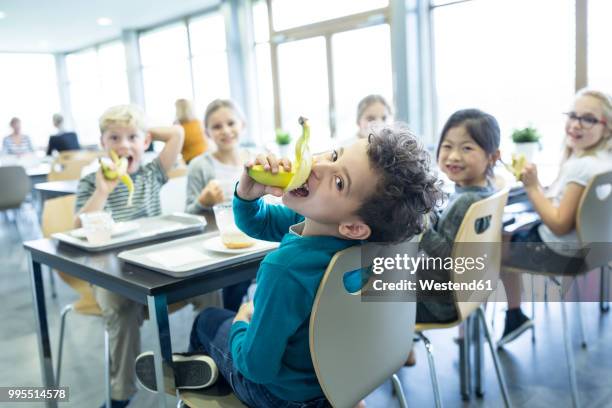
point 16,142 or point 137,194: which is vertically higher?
point 16,142

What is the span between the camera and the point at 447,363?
2094 mm

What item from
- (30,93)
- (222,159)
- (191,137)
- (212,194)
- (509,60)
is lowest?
(212,194)

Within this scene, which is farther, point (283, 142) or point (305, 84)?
point (305, 84)

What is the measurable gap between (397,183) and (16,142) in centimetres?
762

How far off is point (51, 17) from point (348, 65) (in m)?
5.17

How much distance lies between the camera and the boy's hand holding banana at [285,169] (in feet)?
3.01

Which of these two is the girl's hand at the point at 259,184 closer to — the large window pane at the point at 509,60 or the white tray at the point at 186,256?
the white tray at the point at 186,256

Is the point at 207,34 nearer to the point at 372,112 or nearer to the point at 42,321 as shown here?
the point at 372,112

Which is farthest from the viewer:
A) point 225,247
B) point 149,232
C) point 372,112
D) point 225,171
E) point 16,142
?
point 16,142

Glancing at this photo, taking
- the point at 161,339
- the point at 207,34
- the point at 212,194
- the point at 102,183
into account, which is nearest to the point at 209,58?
the point at 207,34

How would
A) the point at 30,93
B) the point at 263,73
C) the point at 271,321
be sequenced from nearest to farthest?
1. the point at 271,321
2. the point at 263,73
3. the point at 30,93

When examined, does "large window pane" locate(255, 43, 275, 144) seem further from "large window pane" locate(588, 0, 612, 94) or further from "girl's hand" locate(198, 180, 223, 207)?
"girl's hand" locate(198, 180, 223, 207)

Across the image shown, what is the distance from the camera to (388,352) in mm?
1063

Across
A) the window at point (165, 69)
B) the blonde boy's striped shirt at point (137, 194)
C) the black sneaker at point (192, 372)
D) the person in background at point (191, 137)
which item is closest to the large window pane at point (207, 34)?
the window at point (165, 69)
